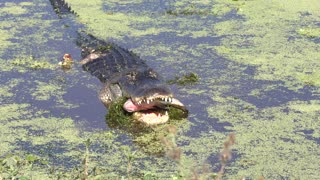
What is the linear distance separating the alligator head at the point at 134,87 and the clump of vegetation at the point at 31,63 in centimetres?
38

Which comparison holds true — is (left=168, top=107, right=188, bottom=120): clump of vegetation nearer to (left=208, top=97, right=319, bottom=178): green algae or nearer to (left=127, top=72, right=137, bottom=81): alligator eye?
(left=208, top=97, right=319, bottom=178): green algae

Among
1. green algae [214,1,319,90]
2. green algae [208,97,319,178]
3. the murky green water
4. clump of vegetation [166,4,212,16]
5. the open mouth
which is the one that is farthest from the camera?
clump of vegetation [166,4,212,16]

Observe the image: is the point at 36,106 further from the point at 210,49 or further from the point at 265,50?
the point at 265,50

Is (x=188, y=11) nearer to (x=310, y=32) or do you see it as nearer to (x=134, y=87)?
(x=310, y=32)

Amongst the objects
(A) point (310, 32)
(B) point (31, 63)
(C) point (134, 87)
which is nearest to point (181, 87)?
(C) point (134, 87)

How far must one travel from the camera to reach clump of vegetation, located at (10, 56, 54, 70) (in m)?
6.18

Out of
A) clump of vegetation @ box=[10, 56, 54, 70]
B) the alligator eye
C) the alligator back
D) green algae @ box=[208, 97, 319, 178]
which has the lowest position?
clump of vegetation @ box=[10, 56, 54, 70]

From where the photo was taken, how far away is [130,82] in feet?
17.0

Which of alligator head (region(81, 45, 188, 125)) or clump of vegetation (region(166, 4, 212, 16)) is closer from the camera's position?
alligator head (region(81, 45, 188, 125))

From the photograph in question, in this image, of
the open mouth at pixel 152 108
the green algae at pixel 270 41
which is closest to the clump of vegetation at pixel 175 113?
the open mouth at pixel 152 108

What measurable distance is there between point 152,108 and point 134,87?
0.27 metres

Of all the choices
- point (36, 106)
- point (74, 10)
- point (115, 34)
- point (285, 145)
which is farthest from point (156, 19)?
point (285, 145)

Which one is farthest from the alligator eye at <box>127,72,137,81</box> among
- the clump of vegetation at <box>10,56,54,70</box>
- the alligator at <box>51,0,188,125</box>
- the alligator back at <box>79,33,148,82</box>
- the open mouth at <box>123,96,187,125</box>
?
the clump of vegetation at <box>10,56,54,70</box>

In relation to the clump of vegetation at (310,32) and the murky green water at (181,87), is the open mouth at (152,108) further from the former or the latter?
the clump of vegetation at (310,32)
